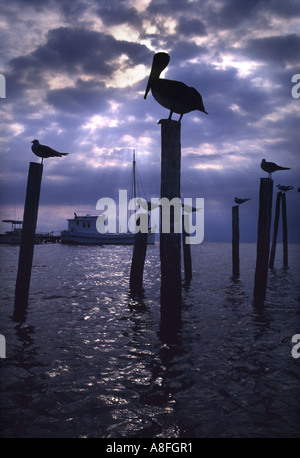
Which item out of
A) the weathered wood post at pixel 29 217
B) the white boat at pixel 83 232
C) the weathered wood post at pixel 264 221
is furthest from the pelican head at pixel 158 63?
the white boat at pixel 83 232

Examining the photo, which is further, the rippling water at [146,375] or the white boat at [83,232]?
the white boat at [83,232]

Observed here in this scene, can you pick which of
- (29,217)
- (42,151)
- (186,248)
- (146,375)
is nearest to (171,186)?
(146,375)

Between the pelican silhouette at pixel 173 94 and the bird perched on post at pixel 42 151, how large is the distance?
3042 millimetres

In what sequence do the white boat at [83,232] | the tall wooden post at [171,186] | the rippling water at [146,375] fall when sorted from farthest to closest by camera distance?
the white boat at [83,232]
the tall wooden post at [171,186]
the rippling water at [146,375]

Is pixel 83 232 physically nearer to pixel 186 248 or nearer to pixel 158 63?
pixel 186 248

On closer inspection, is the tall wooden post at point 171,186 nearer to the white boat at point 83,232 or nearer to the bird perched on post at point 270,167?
the bird perched on post at point 270,167

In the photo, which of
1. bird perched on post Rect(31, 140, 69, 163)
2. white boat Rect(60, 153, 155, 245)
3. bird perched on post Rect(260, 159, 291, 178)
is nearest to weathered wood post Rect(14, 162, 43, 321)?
bird perched on post Rect(31, 140, 69, 163)

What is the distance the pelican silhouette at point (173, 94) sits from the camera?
216 inches

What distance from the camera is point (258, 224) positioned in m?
9.00

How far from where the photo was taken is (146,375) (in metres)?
4.20

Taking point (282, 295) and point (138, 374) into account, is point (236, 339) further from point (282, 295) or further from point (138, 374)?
point (282, 295)

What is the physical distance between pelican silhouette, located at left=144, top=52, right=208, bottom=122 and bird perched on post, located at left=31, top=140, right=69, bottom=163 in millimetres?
3042

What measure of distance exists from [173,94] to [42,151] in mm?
3828
